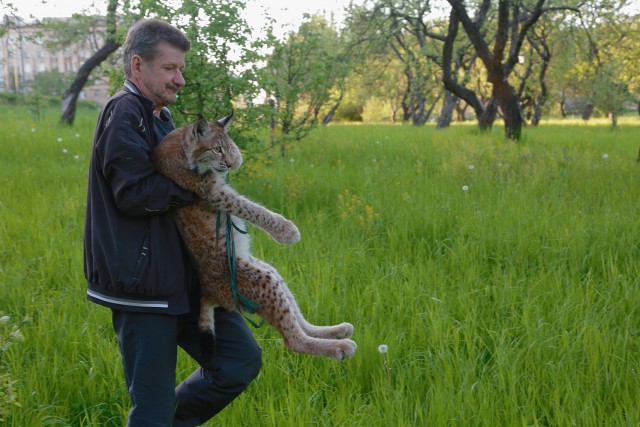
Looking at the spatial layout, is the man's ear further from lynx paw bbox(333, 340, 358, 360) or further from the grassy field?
lynx paw bbox(333, 340, 358, 360)

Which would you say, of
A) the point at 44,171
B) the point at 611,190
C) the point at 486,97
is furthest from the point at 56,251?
the point at 486,97

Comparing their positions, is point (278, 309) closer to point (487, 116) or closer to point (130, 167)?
point (130, 167)

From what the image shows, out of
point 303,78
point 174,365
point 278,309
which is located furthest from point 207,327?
point 303,78

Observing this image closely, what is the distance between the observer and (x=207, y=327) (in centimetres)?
259

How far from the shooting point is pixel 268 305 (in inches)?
101

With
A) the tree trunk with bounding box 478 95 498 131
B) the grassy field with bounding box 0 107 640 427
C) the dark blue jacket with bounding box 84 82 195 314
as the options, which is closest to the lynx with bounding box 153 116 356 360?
the dark blue jacket with bounding box 84 82 195 314

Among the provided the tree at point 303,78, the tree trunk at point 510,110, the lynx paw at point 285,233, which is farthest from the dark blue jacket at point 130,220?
the tree trunk at point 510,110

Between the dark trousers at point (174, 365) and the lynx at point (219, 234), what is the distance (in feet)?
0.47

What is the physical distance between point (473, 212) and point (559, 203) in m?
1.20

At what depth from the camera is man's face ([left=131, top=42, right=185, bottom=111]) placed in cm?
240

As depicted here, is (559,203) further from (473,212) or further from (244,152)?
(244,152)

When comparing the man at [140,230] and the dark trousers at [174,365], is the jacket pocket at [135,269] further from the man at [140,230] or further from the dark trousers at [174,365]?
the dark trousers at [174,365]

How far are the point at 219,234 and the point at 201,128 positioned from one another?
0.51 metres

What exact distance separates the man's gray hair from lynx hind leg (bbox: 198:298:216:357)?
3.75 feet
